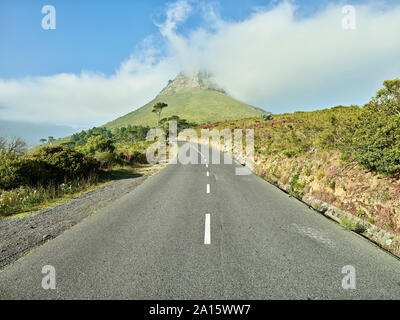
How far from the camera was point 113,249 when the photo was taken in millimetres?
4355

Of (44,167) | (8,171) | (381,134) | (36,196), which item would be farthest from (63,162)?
(381,134)

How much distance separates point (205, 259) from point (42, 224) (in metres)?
5.12

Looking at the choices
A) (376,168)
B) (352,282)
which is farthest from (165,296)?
(376,168)

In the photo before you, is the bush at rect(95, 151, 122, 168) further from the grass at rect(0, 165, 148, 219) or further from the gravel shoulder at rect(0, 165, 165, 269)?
the gravel shoulder at rect(0, 165, 165, 269)

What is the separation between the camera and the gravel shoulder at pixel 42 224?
4.49 meters

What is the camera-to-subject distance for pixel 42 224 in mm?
5871

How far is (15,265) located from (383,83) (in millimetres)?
10451

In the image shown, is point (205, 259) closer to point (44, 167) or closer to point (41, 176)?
point (41, 176)

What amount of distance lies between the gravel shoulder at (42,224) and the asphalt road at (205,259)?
1.16ft

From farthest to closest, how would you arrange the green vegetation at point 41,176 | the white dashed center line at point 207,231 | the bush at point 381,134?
1. the green vegetation at point 41,176
2. the bush at point 381,134
3. the white dashed center line at point 207,231

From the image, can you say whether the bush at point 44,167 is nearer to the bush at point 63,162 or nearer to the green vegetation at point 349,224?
the bush at point 63,162
